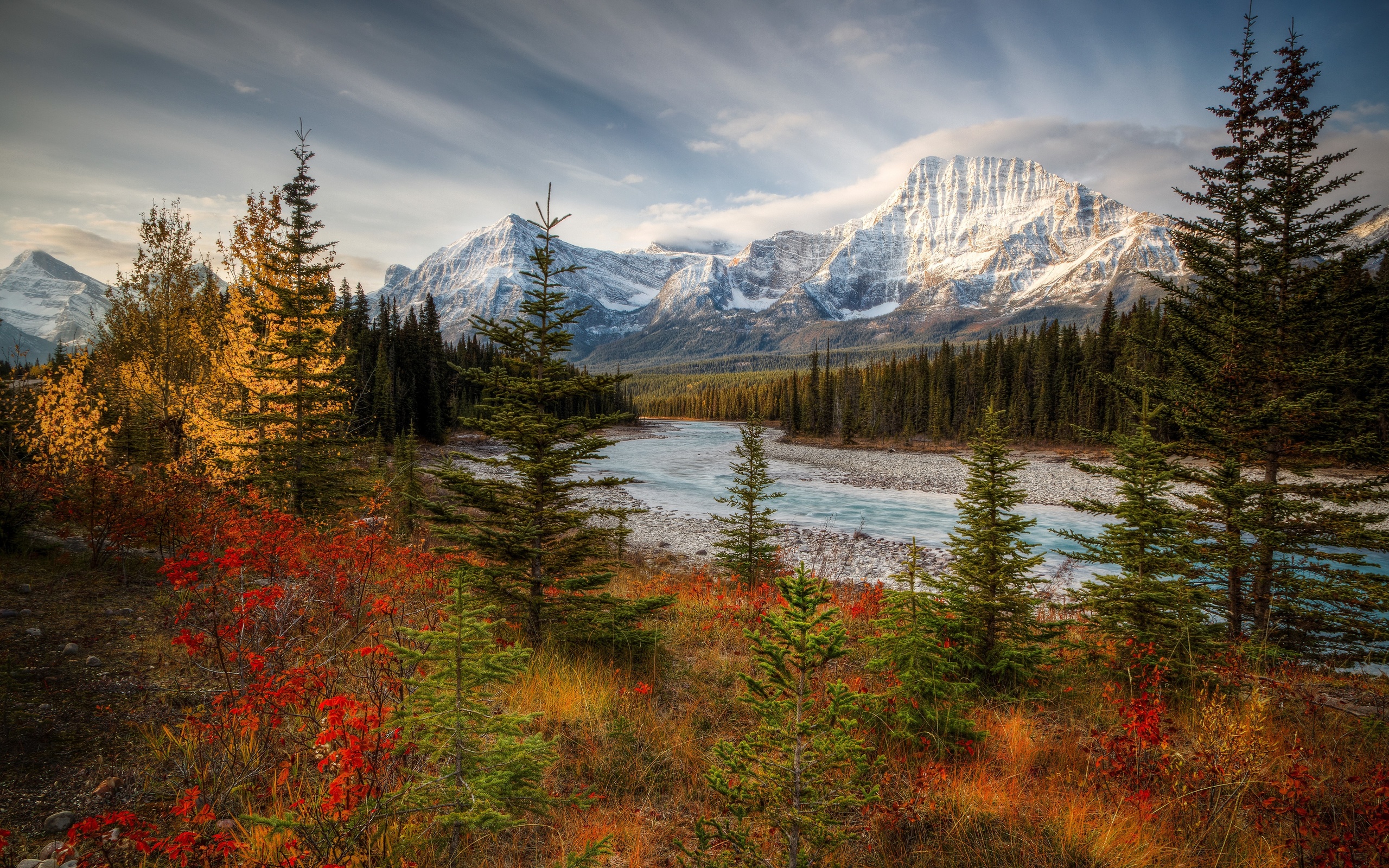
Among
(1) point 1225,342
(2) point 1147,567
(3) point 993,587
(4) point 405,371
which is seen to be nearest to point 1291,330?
(1) point 1225,342

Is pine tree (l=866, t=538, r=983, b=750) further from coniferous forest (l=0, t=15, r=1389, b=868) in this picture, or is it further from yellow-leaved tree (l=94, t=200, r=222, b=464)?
yellow-leaved tree (l=94, t=200, r=222, b=464)

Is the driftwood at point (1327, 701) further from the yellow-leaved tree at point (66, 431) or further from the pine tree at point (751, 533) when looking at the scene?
the yellow-leaved tree at point (66, 431)

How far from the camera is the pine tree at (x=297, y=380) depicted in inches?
467

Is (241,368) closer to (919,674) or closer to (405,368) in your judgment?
(919,674)

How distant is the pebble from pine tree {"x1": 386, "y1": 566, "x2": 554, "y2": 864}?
1.97 m

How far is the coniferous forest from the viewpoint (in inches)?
120

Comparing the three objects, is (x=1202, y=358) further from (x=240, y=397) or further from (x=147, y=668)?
(x=240, y=397)

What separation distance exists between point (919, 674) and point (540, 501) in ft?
14.3

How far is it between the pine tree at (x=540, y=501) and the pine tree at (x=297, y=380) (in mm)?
8123

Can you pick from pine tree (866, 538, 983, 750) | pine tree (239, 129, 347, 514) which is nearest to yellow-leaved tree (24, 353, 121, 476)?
pine tree (239, 129, 347, 514)

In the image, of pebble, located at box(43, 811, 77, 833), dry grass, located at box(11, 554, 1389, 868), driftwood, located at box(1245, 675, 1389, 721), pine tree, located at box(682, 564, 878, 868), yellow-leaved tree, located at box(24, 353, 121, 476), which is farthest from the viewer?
yellow-leaved tree, located at box(24, 353, 121, 476)

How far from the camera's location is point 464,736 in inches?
119

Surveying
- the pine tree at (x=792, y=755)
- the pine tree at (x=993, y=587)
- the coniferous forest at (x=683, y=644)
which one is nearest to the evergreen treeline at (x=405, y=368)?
the coniferous forest at (x=683, y=644)

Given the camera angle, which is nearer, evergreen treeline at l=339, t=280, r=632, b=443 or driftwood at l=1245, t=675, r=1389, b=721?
driftwood at l=1245, t=675, r=1389, b=721
